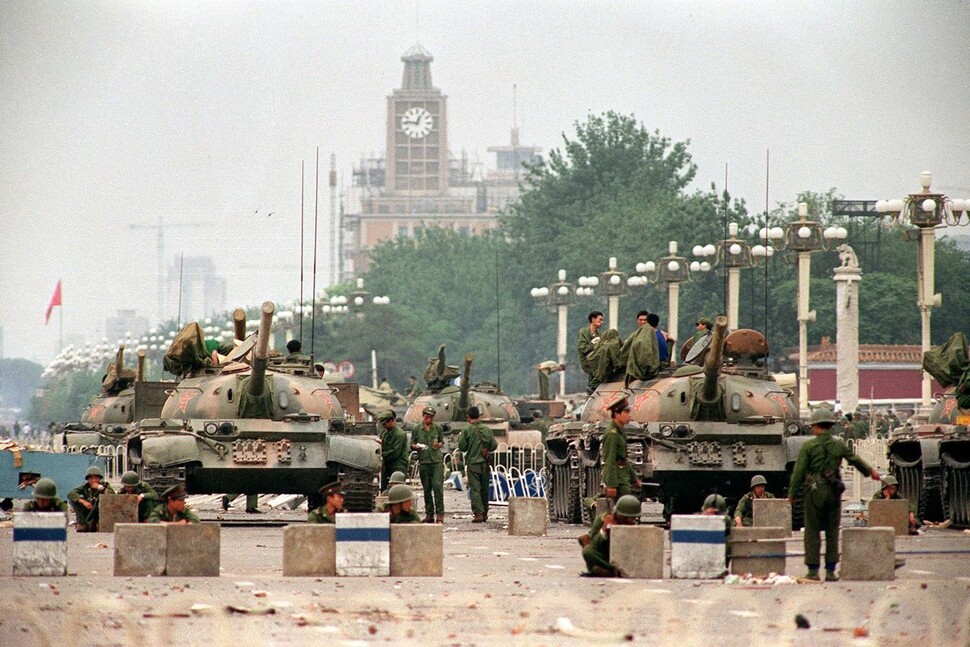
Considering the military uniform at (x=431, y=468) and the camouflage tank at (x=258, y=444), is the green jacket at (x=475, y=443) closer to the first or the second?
the military uniform at (x=431, y=468)

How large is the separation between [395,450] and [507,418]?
16.3 m

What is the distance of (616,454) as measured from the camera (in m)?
22.0

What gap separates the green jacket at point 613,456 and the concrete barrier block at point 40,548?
602 cm

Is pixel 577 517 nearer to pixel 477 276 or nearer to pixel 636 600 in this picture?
pixel 636 600

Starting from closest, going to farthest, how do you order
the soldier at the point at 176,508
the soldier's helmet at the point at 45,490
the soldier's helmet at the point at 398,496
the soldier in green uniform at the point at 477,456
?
the soldier's helmet at the point at 398,496, the soldier's helmet at the point at 45,490, the soldier at the point at 176,508, the soldier in green uniform at the point at 477,456

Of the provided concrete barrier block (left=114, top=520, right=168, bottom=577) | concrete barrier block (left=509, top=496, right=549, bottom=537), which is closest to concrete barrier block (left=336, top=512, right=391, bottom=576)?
concrete barrier block (left=114, top=520, right=168, bottom=577)

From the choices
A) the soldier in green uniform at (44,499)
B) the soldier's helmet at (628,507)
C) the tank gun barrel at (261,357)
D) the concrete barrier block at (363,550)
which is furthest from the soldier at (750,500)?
the soldier in green uniform at (44,499)

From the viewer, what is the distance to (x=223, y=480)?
26.9 meters

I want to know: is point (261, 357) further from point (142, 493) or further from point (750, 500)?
point (750, 500)

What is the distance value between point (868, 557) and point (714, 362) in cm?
808

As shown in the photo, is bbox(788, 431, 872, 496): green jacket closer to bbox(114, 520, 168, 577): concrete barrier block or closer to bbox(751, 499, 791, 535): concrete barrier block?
bbox(751, 499, 791, 535): concrete barrier block

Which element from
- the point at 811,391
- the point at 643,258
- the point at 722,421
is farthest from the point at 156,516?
the point at 643,258

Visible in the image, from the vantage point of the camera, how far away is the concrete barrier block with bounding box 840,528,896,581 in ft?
59.0

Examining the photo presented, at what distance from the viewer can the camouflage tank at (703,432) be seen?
25891 millimetres
